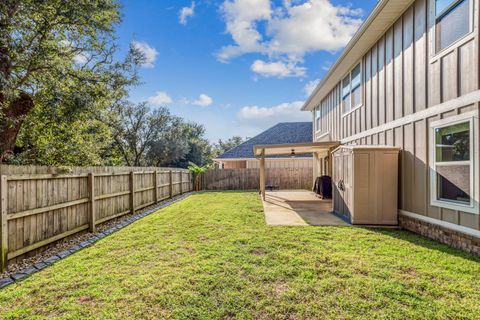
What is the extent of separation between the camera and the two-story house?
15.3 feet

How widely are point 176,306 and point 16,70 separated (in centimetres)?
674

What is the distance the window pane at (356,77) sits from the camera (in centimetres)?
928

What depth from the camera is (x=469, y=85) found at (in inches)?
180

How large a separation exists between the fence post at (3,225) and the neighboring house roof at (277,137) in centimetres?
1952

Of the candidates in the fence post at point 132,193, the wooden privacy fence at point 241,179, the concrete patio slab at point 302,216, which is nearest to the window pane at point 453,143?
the concrete patio slab at point 302,216

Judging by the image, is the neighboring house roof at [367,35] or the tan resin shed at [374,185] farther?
the tan resin shed at [374,185]

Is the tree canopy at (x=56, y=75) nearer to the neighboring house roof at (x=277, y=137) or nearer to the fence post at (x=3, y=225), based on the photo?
the fence post at (x=3, y=225)

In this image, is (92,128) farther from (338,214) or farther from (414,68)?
(414,68)

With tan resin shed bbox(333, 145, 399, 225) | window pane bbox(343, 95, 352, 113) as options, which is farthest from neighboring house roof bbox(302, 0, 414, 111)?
tan resin shed bbox(333, 145, 399, 225)

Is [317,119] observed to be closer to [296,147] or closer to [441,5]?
[296,147]

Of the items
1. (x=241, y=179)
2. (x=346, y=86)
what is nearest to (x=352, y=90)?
(x=346, y=86)

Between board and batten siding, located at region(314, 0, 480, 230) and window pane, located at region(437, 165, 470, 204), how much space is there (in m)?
0.29

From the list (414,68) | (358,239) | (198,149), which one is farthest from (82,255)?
(198,149)

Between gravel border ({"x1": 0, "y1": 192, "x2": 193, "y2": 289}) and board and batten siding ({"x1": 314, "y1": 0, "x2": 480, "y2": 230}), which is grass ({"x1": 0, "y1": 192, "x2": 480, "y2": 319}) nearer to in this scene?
gravel border ({"x1": 0, "y1": 192, "x2": 193, "y2": 289})
